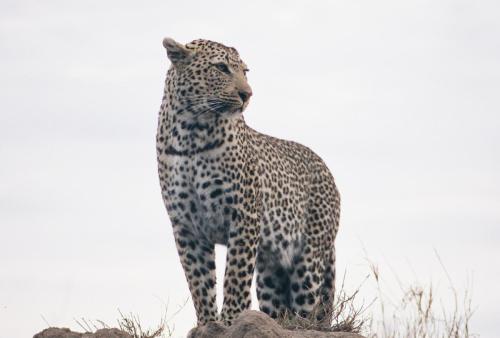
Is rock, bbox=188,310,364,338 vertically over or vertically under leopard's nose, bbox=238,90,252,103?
under

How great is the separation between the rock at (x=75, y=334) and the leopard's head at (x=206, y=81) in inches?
98.5

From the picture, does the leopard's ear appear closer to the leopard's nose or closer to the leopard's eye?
the leopard's eye

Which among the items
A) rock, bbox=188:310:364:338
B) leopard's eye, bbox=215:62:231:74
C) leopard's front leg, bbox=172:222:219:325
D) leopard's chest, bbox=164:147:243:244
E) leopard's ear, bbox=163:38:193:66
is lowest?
rock, bbox=188:310:364:338

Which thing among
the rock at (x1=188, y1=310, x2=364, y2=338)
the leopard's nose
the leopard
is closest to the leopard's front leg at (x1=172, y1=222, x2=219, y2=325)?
the leopard

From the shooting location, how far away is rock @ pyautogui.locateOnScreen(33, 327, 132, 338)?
9.36 m

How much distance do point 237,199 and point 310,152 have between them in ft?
8.24

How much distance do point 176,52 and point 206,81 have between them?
0.47 meters

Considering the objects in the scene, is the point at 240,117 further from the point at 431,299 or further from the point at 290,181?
the point at 431,299

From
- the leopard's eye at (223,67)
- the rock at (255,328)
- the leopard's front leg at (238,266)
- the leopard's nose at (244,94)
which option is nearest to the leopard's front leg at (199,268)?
the leopard's front leg at (238,266)

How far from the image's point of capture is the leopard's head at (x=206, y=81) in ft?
34.3

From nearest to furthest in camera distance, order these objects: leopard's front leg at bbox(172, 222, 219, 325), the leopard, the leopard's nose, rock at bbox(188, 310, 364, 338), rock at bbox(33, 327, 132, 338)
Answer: rock at bbox(188, 310, 364, 338)
rock at bbox(33, 327, 132, 338)
the leopard's nose
the leopard
leopard's front leg at bbox(172, 222, 219, 325)

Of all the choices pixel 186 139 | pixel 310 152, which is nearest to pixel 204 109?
pixel 186 139

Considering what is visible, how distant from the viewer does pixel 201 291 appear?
10891 mm

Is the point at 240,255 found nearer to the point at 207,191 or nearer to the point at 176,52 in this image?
the point at 207,191
